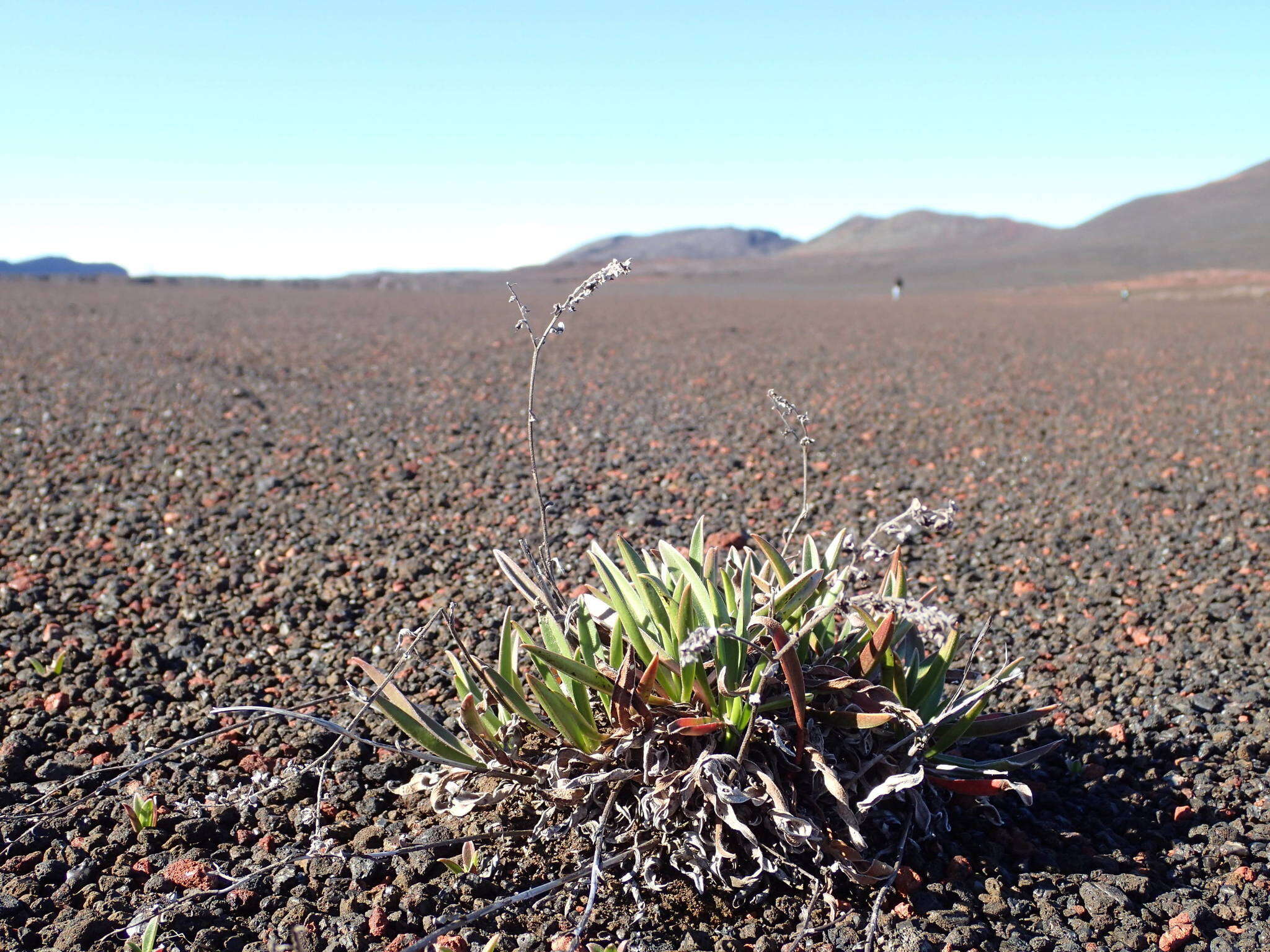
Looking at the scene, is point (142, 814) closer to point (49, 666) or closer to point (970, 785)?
point (49, 666)

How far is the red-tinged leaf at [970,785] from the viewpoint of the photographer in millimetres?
2158

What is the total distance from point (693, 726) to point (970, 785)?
2.26 feet

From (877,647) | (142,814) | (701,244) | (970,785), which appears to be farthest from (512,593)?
(701,244)

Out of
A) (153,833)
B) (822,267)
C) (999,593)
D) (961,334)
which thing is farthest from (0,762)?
(822,267)

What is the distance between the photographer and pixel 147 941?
1917mm

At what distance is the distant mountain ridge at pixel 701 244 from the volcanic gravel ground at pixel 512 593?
5533 inches

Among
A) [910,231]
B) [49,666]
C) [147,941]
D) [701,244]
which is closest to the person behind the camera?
[147,941]

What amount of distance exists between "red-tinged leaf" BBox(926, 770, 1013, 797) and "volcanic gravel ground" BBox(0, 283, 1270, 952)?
16 centimetres

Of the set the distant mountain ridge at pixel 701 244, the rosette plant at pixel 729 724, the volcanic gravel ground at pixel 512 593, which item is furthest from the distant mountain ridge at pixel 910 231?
the rosette plant at pixel 729 724

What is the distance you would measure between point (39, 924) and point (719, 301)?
25627 millimetres

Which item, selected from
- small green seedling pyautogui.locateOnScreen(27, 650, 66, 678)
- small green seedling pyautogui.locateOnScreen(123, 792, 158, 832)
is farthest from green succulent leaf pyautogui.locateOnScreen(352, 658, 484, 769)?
small green seedling pyautogui.locateOnScreen(27, 650, 66, 678)

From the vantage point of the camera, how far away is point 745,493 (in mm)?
5219

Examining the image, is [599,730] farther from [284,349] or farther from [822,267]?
[822,267]

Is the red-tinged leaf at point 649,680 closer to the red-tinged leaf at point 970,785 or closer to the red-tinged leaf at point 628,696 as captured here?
the red-tinged leaf at point 628,696
